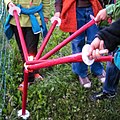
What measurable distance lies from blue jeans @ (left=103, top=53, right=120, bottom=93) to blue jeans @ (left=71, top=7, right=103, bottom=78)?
Answer: 0.35 m

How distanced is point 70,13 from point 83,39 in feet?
1.07

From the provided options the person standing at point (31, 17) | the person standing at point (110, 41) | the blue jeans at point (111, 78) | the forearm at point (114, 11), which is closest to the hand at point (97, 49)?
the person standing at point (110, 41)

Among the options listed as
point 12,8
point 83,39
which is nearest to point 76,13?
point 83,39

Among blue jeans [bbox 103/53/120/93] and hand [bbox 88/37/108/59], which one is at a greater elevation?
hand [bbox 88/37/108/59]

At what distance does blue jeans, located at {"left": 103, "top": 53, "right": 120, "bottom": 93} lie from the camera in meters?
2.97

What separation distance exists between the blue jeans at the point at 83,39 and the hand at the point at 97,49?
121 centimetres

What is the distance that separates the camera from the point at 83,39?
3238 mm

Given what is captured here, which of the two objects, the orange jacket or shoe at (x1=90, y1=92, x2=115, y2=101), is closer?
the orange jacket

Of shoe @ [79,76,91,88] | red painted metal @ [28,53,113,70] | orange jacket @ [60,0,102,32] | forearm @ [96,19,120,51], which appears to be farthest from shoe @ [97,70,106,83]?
forearm @ [96,19,120,51]

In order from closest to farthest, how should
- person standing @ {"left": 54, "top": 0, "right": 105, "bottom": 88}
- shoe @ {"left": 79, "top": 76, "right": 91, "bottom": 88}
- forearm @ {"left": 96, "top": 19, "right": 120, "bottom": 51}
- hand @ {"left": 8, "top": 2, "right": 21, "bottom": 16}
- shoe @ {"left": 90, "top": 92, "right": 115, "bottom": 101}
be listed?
forearm @ {"left": 96, "top": 19, "right": 120, "bottom": 51}
hand @ {"left": 8, "top": 2, "right": 21, "bottom": 16}
person standing @ {"left": 54, "top": 0, "right": 105, "bottom": 88}
shoe @ {"left": 90, "top": 92, "right": 115, "bottom": 101}
shoe @ {"left": 79, "top": 76, "right": 91, "bottom": 88}

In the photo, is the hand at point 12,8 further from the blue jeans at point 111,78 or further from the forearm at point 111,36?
the forearm at point 111,36

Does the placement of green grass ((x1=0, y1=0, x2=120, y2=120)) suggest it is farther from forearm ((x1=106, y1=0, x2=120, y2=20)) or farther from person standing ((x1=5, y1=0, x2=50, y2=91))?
forearm ((x1=106, y1=0, x2=120, y2=20))

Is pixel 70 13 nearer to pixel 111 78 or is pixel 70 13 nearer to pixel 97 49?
pixel 111 78

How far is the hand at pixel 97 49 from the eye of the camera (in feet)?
5.84
